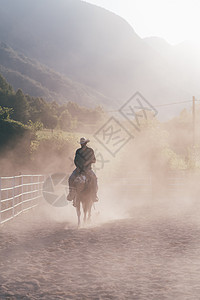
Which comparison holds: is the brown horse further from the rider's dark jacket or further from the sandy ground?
the sandy ground

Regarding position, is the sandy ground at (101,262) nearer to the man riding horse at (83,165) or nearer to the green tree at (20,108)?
the man riding horse at (83,165)

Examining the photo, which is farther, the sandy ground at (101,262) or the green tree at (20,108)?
the green tree at (20,108)

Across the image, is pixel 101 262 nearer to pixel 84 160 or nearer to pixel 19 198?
pixel 84 160

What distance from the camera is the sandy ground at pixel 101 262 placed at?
205 inches

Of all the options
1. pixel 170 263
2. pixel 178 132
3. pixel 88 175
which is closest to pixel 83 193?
pixel 88 175

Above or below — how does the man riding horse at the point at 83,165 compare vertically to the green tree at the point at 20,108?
below

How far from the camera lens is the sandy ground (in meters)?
5.22

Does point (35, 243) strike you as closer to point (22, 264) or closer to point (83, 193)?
point (22, 264)

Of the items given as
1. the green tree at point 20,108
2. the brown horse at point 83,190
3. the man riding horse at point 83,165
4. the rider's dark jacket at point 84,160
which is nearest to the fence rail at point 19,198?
the man riding horse at point 83,165

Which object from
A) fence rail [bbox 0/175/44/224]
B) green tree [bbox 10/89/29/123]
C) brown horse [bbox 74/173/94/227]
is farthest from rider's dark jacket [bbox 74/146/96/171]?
green tree [bbox 10/89/29/123]

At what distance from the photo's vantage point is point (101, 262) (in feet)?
23.1

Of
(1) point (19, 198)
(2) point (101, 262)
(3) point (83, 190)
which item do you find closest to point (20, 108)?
(1) point (19, 198)

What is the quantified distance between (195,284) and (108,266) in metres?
1.61

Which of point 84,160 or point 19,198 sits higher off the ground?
point 84,160
